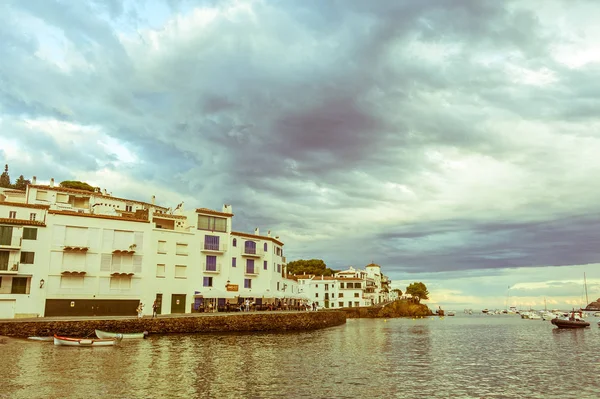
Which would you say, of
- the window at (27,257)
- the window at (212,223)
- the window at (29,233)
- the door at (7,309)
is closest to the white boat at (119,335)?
the door at (7,309)

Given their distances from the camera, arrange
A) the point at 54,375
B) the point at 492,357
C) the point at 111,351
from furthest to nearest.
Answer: the point at 492,357 < the point at 111,351 < the point at 54,375

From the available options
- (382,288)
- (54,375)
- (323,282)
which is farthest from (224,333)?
(382,288)

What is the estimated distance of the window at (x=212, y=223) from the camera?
259 ft

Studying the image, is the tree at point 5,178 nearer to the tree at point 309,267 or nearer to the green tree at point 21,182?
the green tree at point 21,182

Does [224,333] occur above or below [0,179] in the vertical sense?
below

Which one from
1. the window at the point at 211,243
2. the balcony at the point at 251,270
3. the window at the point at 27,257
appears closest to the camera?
the window at the point at 27,257

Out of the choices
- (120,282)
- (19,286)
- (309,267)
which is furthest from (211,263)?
(309,267)

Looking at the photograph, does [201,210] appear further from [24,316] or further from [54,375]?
[54,375]

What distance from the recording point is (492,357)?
1953 inches

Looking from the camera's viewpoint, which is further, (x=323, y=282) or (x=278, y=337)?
(x=323, y=282)

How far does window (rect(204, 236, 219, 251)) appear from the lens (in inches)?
3073

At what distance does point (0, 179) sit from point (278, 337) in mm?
124386

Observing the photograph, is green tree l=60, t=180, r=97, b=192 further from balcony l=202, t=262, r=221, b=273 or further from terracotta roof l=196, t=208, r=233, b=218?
balcony l=202, t=262, r=221, b=273

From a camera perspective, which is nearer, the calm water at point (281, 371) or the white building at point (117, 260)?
the calm water at point (281, 371)
